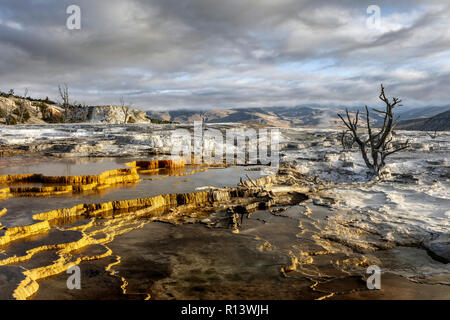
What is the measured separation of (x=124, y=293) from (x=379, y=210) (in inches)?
225

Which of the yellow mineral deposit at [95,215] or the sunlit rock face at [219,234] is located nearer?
the sunlit rock face at [219,234]

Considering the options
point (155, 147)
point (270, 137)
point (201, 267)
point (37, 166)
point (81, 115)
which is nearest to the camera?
point (201, 267)

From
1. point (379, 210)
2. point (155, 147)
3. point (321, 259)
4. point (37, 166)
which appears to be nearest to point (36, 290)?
point (321, 259)

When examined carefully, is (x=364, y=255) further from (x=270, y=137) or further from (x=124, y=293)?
(x=270, y=137)

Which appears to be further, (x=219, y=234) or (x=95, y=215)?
(x=95, y=215)

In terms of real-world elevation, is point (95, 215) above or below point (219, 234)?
above

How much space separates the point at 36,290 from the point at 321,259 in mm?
3832

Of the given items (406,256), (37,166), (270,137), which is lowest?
(406,256)

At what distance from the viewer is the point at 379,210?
6832mm

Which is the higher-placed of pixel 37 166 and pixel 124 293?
pixel 37 166

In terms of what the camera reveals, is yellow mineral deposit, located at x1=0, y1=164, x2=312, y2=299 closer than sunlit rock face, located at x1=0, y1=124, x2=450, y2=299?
No

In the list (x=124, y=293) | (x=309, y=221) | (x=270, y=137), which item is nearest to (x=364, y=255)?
(x=309, y=221)
